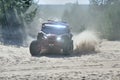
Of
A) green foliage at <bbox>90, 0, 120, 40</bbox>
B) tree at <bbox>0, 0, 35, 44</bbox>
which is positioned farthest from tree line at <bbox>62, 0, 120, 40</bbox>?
tree at <bbox>0, 0, 35, 44</bbox>

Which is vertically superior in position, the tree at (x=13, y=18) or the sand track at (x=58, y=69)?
the tree at (x=13, y=18)

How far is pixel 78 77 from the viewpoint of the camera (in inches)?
491

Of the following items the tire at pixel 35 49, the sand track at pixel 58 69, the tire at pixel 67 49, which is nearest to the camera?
the sand track at pixel 58 69

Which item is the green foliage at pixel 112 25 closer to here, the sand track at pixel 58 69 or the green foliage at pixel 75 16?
the green foliage at pixel 75 16

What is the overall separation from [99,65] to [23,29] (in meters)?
20.4

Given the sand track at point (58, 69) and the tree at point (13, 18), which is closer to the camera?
the sand track at point (58, 69)

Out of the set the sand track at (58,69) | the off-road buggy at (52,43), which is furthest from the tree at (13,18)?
the sand track at (58,69)

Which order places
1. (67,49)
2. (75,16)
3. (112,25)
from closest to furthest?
(67,49), (112,25), (75,16)

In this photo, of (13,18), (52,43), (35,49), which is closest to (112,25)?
(13,18)

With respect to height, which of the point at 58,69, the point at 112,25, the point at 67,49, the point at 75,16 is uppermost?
the point at 75,16

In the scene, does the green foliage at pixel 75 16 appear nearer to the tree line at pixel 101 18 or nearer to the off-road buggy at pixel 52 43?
the tree line at pixel 101 18

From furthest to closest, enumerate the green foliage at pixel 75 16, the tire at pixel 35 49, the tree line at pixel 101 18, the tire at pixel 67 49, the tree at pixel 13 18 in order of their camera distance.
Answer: the green foliage at pixel 75 16 < the tree line at pixel 101 18 < the tree at pixel 13 18 < the tire at pixel 67 49 < the tire at pixel 35 49

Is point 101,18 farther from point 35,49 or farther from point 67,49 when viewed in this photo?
point 35,49

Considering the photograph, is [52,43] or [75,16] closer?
[52,43]
